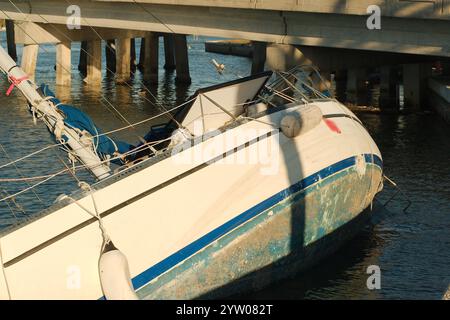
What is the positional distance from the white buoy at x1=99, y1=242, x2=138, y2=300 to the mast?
3.23m

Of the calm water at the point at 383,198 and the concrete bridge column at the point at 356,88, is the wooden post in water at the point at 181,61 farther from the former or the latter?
the concrete bridge column at the point at 356,88

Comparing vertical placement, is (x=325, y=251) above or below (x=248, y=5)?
below

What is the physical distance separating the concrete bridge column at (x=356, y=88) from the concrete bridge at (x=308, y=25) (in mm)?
53

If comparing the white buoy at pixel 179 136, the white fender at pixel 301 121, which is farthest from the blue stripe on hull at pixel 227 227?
the white buoy at pixel 179 136

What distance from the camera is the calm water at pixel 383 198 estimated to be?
19.7 m

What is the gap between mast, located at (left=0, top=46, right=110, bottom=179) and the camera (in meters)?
19.2

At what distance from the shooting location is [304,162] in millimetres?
19422

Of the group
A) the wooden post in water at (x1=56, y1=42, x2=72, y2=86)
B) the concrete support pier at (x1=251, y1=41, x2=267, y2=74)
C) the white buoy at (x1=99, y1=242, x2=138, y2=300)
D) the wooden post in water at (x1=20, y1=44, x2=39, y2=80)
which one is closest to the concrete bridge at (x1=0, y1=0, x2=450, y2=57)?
the wooden post in water at (x1=56, y1=42, x2=72, y2=86)

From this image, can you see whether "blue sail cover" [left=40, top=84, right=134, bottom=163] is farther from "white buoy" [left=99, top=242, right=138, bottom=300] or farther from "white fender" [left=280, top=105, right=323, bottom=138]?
"white buoy" [left=99, top=242, right=138, bottom=300]

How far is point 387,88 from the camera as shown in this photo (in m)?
46.9

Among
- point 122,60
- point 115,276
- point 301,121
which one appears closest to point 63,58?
point 122,60
